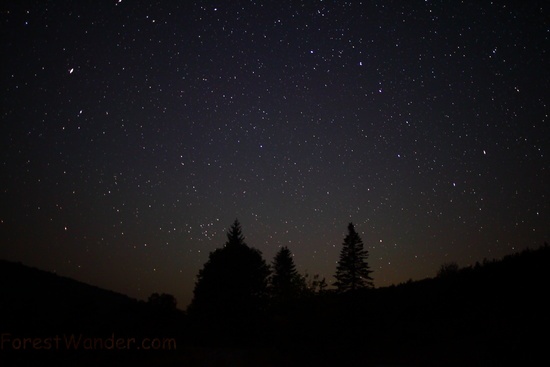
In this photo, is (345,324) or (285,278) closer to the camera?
(345,324)

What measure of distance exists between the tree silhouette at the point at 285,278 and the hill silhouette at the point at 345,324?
57.3ft

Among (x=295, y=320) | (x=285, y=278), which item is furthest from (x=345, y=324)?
(x=285, y=278)

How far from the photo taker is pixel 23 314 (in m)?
14.1

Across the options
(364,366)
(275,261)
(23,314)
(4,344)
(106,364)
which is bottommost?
(364,366)

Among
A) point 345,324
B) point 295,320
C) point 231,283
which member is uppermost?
point 231,283

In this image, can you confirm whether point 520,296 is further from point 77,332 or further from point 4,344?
point 4,344

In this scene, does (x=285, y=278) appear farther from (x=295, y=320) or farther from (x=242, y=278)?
(x=295, y=320)

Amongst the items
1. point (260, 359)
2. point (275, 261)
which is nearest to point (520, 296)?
point (260, 359)

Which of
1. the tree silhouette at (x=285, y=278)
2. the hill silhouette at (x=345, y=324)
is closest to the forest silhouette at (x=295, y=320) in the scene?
the hill silhouette at (x=345, y=324)

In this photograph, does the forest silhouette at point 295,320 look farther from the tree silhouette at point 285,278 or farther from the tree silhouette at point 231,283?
the tree silhouette at point 285,278

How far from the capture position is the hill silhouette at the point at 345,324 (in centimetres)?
1433

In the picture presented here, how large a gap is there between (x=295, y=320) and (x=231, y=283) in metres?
10.4

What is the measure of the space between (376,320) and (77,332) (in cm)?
1956

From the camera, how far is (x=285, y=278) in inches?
1836
